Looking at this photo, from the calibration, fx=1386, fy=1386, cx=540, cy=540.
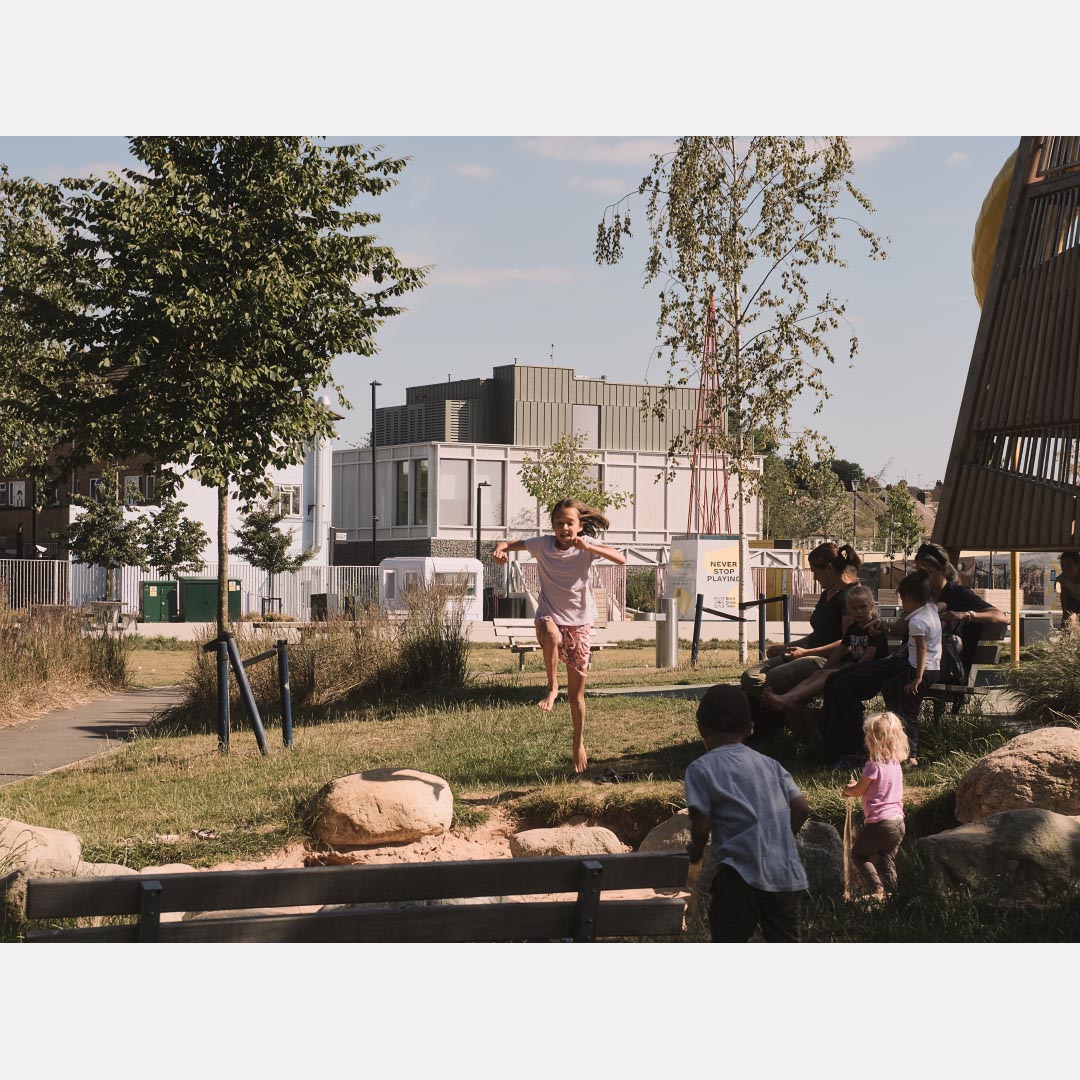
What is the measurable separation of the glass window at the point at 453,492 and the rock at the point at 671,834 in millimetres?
49604

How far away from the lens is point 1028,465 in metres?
13.7

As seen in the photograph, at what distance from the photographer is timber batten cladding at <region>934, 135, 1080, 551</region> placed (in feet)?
43.4

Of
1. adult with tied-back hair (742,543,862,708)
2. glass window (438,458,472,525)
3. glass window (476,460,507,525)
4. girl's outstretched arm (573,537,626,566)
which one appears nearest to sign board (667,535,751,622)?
glass window (438,458,472,525)

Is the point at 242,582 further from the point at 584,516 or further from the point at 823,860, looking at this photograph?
the point at 823,860

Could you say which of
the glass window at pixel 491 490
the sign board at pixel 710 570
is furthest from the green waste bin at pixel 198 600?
the glass window at pixel 491 490

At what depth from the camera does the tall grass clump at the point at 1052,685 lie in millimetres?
9578

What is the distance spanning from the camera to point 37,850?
22.8ft

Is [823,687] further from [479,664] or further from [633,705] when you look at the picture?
[479,664]

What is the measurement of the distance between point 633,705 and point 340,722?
2769 millimetres

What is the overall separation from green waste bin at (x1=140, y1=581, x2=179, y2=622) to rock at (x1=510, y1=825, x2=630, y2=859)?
1328 inches

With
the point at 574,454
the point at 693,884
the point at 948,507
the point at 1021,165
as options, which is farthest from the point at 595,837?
the point at 574,454

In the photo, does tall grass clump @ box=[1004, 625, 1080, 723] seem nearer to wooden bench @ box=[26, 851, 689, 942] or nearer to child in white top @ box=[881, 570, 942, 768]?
child in white top @ box=[881, 570, 942, 768]

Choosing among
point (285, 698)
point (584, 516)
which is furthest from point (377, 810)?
point (285, 698)

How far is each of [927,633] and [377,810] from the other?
3.54 m
